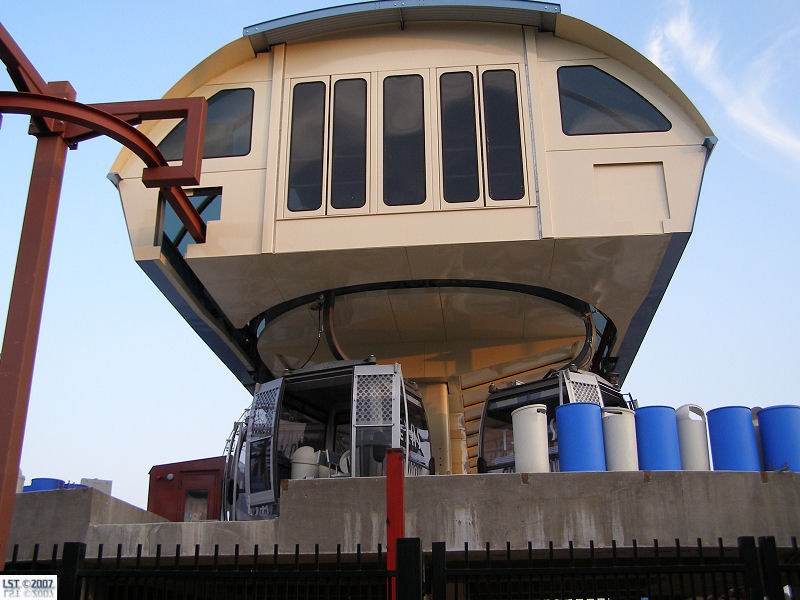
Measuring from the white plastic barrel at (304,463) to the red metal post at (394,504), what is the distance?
7.91 m

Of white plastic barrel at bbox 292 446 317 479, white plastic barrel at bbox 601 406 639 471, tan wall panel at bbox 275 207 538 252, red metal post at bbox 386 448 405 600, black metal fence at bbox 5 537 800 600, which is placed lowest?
black metal fence at bbox 5 537 800 600

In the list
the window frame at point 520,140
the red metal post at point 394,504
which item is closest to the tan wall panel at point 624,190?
the window frame at point 520,140

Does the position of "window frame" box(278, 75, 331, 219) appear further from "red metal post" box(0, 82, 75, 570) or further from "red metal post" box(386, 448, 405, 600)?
"red metal post" box(386, 448, 405, 600)

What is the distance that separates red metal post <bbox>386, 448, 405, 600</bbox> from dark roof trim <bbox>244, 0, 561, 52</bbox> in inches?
414

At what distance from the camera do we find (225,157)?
16.0 m

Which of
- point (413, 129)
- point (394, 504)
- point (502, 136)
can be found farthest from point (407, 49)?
point (394, 504)

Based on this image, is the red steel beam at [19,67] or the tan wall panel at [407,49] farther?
the tan wall panel at [407,49]

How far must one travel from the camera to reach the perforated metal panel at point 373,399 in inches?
591

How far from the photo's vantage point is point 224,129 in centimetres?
1633

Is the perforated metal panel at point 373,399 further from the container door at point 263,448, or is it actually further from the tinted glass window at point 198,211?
the tinted glass window at point 198,211

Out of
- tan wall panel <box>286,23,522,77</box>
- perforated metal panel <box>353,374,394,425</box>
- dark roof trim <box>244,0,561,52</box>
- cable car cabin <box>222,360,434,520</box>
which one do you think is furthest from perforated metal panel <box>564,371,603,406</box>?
dark roof trim <box>244,0,561,52</box>

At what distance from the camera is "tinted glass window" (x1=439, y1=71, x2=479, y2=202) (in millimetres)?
15234

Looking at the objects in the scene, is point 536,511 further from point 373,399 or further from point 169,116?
point 169,116

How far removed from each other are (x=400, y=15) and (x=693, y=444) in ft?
30.7
